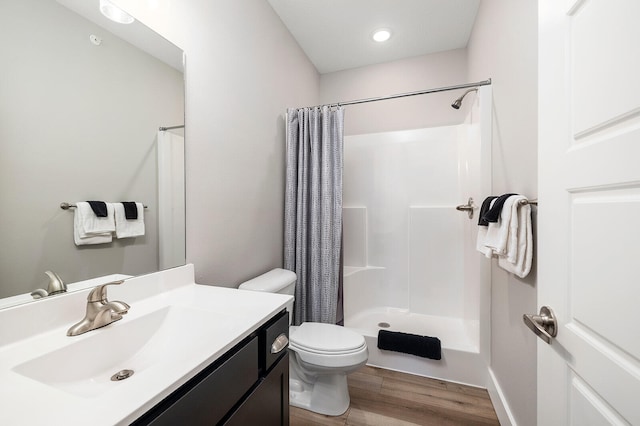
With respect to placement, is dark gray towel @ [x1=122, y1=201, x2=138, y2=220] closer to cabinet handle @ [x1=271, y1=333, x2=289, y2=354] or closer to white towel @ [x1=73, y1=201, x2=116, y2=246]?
white towel @ [x1=73, y1=201, x2=116, y2=246]

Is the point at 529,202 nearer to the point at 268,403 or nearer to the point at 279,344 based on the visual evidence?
the point at 279,344

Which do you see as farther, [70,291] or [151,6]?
[151,6]

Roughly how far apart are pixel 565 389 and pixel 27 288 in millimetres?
1437

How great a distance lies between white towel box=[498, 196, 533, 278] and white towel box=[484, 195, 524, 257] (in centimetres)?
2

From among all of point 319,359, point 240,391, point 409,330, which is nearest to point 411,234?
point 409,330

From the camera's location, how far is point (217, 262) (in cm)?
139

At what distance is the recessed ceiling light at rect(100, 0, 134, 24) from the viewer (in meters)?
0.90

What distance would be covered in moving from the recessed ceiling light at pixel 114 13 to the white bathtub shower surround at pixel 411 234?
202cm

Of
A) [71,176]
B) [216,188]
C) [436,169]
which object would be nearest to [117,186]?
[71,176]

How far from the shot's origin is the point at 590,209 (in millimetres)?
558

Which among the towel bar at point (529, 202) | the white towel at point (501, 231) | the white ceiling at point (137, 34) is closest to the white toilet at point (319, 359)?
the white towel at point (501, 231)

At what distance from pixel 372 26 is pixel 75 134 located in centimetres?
213

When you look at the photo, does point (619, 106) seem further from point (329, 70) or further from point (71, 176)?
point (329, 70)

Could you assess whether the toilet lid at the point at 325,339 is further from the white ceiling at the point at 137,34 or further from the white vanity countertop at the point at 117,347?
the white ceiling at the point at 137,34
